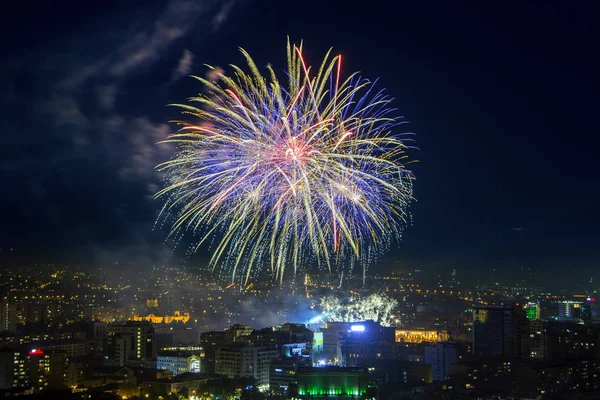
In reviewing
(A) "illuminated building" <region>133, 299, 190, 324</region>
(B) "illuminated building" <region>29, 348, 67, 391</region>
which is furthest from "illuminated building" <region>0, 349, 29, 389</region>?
(A) "illuminated building" <region>133, 299, 190, 324</region>

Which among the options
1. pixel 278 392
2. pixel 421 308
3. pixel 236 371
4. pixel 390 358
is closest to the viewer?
pixel 278 392

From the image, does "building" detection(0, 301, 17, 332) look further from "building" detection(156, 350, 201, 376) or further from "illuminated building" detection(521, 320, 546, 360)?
"illuminated building" detection(521, 320, 546, 360)

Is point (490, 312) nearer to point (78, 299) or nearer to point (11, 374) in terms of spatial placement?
point (11, 374)

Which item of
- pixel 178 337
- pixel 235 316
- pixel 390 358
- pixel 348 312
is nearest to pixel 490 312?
pixel 390 358

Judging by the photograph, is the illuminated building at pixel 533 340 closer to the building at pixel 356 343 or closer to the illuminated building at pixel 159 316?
the building at pixel 356 343

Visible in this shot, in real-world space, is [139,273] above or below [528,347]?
above

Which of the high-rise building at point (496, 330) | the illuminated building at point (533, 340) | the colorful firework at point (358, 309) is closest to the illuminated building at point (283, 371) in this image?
the high-rise building at point (496, 330)

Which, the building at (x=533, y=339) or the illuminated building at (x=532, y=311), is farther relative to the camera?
the illuminated building at (x=532, y=311)
